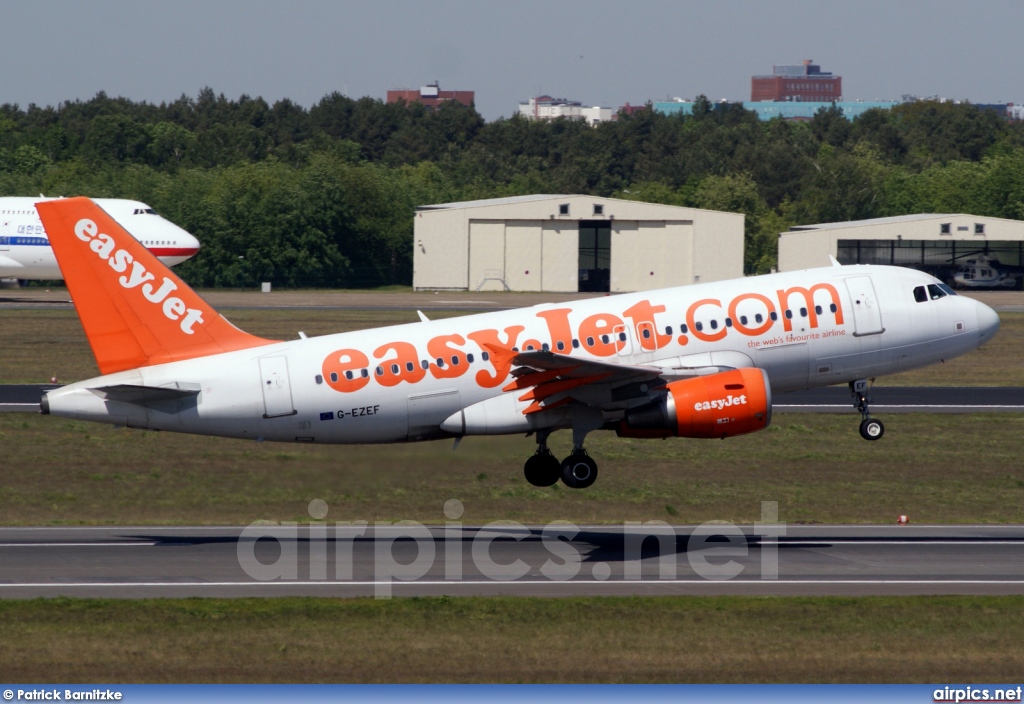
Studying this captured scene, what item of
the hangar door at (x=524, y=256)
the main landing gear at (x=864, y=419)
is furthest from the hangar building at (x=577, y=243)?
the main landing gear at (x=864, y=419)

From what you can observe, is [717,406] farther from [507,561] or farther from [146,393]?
[146,393]

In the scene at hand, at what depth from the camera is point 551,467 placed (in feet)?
129

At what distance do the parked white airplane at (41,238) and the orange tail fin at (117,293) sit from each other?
75.5 meters

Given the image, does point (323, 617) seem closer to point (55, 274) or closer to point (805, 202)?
point (55, 274)

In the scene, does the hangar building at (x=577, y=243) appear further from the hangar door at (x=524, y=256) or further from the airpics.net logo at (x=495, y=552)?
the airpics.net logo at (x=495, y=552)

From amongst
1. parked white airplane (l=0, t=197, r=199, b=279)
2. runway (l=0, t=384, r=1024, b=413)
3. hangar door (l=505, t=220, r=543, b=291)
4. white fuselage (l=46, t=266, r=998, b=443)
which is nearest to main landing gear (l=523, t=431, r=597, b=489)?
white fuselage (l=46, t=266, r=998, b=443)

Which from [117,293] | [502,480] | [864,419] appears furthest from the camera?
[502,480]

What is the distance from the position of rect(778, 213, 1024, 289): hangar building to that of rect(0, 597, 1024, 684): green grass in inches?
4291

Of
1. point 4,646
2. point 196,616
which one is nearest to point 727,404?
point 196,616

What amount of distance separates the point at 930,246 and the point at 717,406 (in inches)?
4458

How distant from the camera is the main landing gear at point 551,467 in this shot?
124 ft

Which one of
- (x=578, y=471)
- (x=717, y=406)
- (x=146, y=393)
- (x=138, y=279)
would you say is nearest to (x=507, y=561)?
(x=578, y=471)

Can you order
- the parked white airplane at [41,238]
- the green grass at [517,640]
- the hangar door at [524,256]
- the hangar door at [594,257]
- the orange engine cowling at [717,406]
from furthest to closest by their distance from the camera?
the hangar door at [594,257] < the hangar door at [524,256] < the parked white airplane at [41,238] < the orange engine cowling at [717,406] < the green grass at [517,640]

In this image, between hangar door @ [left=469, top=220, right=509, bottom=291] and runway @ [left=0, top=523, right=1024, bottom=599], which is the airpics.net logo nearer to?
runway @ [left=0, top=523, right=1024, bottom=599]
